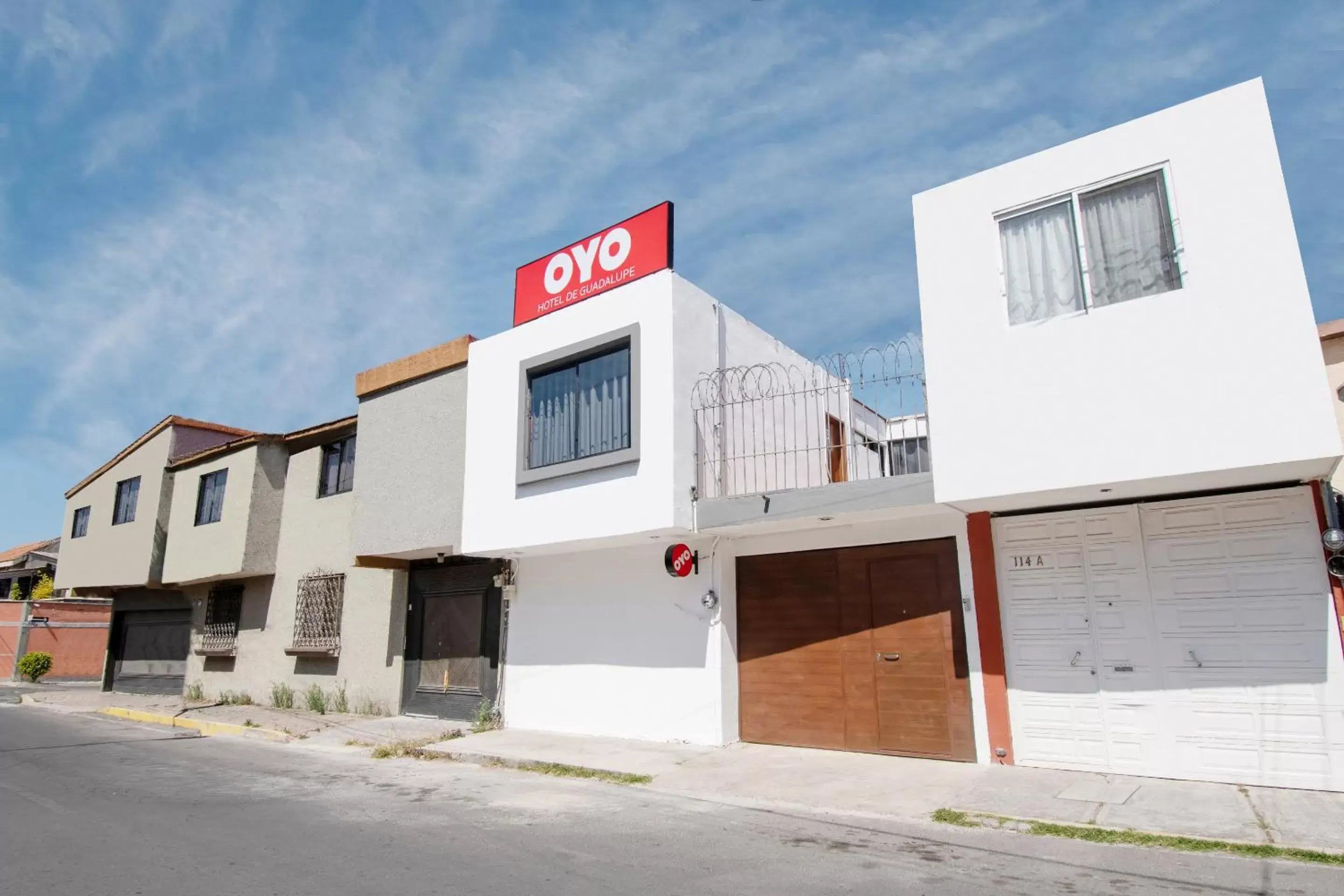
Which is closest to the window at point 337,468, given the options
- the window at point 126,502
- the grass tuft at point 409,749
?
the grass tuft at point 409,749

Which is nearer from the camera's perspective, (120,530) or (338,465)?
(338,465)

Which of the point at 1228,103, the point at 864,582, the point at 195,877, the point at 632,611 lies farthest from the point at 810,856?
the point at 1228,103

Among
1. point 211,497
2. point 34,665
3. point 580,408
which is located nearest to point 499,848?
point 580,408

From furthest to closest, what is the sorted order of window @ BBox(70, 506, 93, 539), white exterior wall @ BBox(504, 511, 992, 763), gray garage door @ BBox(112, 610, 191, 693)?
window @ BBox(70, 506, 93, 539) → gray garage door @ BBox(112, 610, 191, 693) → white exterior wall @ BBox(504, 511, 992, 763)

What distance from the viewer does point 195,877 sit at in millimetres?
5332

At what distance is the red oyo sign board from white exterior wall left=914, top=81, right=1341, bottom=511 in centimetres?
443

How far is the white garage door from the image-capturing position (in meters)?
7.54

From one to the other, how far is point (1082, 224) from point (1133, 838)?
5.50 meters

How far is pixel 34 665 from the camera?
26.5 meters

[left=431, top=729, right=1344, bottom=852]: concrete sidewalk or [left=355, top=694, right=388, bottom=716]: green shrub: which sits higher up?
[left=355, top=694, right=388, bottom=716]: green shrub

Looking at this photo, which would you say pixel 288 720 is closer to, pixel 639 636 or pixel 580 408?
pixel 639 636

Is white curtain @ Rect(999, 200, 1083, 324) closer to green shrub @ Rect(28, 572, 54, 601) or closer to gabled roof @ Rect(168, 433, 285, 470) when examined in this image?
gabled roof @ Rect(168, 433, 285, 470)

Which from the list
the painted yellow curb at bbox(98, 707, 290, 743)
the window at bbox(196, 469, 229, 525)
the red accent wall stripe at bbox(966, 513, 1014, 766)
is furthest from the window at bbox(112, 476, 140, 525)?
the red accent wall stripe at bbox(966, 513, 1014, 766)

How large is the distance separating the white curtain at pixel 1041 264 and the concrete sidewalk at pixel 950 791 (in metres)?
4.45
